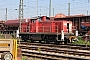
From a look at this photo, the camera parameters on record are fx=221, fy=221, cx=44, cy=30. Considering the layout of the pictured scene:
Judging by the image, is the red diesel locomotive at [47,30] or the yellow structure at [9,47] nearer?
the yellow structure at [9,47]

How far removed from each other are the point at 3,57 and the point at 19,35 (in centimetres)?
1725

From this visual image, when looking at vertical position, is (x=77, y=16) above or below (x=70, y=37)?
above

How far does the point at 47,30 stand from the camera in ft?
70.1

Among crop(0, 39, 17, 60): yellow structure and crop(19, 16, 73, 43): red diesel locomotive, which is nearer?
crop(0, 39, 17, 60): yellow structure

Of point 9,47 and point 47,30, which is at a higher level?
point 47,30

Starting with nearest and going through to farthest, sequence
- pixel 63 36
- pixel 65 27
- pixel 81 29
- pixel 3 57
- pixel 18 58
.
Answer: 1. pixel 3 57
2. pixel 18 58
3. pixel 63 36
4. pixel 65 27
5. pixel 81 29

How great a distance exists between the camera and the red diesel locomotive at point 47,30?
Result: 799 inches

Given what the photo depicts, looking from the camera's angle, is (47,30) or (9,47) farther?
(47,30)

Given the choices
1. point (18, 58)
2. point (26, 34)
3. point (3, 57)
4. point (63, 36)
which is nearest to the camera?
point (3, 57)

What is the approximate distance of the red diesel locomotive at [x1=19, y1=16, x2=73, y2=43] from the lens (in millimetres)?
20297

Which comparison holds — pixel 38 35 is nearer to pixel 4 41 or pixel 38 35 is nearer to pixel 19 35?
pixel 19 35

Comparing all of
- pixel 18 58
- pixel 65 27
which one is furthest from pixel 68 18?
pixel 18 58

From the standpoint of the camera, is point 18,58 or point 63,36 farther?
point 63,36

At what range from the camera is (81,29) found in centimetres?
2564
